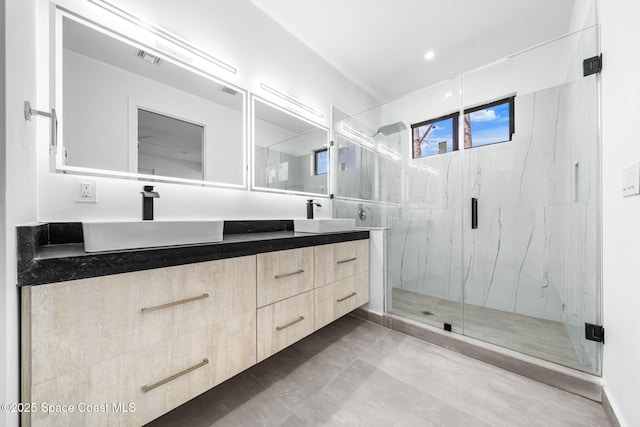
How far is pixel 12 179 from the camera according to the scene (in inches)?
27.8

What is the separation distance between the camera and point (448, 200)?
2.19 meters

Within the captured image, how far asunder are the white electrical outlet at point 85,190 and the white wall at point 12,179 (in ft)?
1.01

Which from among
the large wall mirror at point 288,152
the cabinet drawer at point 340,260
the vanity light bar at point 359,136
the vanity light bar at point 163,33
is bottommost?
the cabinet drawer at point 340,260

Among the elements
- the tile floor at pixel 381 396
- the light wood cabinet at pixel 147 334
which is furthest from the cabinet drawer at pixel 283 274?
the tile floor at pixel 381 396

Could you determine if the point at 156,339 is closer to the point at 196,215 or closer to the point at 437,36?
the point at 196,215

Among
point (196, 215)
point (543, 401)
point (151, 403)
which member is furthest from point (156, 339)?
point (543, 401)

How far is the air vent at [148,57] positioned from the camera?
1.37m

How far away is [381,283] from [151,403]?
1.80 meters

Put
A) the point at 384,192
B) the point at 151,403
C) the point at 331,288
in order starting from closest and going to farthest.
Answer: the point at 151,403 < the point at 331,288 < the point at 384,192

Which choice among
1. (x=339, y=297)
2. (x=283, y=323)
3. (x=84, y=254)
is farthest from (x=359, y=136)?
(x=84, y=254)

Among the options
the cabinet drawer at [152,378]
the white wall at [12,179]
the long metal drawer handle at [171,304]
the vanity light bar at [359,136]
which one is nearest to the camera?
the white wall at [12,179]

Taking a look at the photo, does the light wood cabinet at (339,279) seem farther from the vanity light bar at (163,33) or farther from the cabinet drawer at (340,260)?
the vanity light bar at (163,33)

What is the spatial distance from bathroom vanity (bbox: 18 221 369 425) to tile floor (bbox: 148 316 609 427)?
271mm

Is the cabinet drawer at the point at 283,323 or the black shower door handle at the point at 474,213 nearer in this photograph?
the cabinet drawer at the point at 283,323
